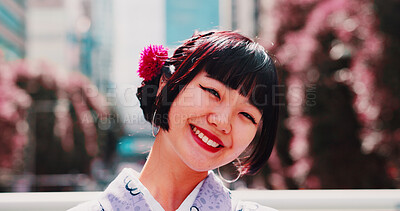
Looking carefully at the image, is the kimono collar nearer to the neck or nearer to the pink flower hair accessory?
the neck

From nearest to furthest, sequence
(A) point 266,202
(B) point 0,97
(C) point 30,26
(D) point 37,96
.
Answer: (A) point 266,202 < (B) point 0,97 < (D) point 37,96 < (C) point 30,26

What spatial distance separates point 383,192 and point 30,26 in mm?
47309

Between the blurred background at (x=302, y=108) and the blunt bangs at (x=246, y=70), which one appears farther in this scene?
the blurred background at (x=302, y=108)

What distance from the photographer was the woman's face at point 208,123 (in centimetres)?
119

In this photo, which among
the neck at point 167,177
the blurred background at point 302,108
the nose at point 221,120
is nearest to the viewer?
the nose at point 221,120

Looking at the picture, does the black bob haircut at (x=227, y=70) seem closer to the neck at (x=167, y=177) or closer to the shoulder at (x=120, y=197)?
the neck at (x=167, y=177)

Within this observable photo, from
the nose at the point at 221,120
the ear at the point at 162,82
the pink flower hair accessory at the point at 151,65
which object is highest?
the pink flower hair accessory at the point at 151,65

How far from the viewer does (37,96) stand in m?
17.2

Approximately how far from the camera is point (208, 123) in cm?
119

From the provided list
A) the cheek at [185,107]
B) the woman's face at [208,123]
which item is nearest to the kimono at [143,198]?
the woman's face at [208,123]

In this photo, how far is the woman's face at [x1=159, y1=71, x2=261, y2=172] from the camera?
1193 mm

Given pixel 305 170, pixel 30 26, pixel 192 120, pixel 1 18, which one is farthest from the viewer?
pixel 30 26

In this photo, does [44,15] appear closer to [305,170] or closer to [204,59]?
[305,170]

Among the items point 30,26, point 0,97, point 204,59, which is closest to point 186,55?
point 204,59
